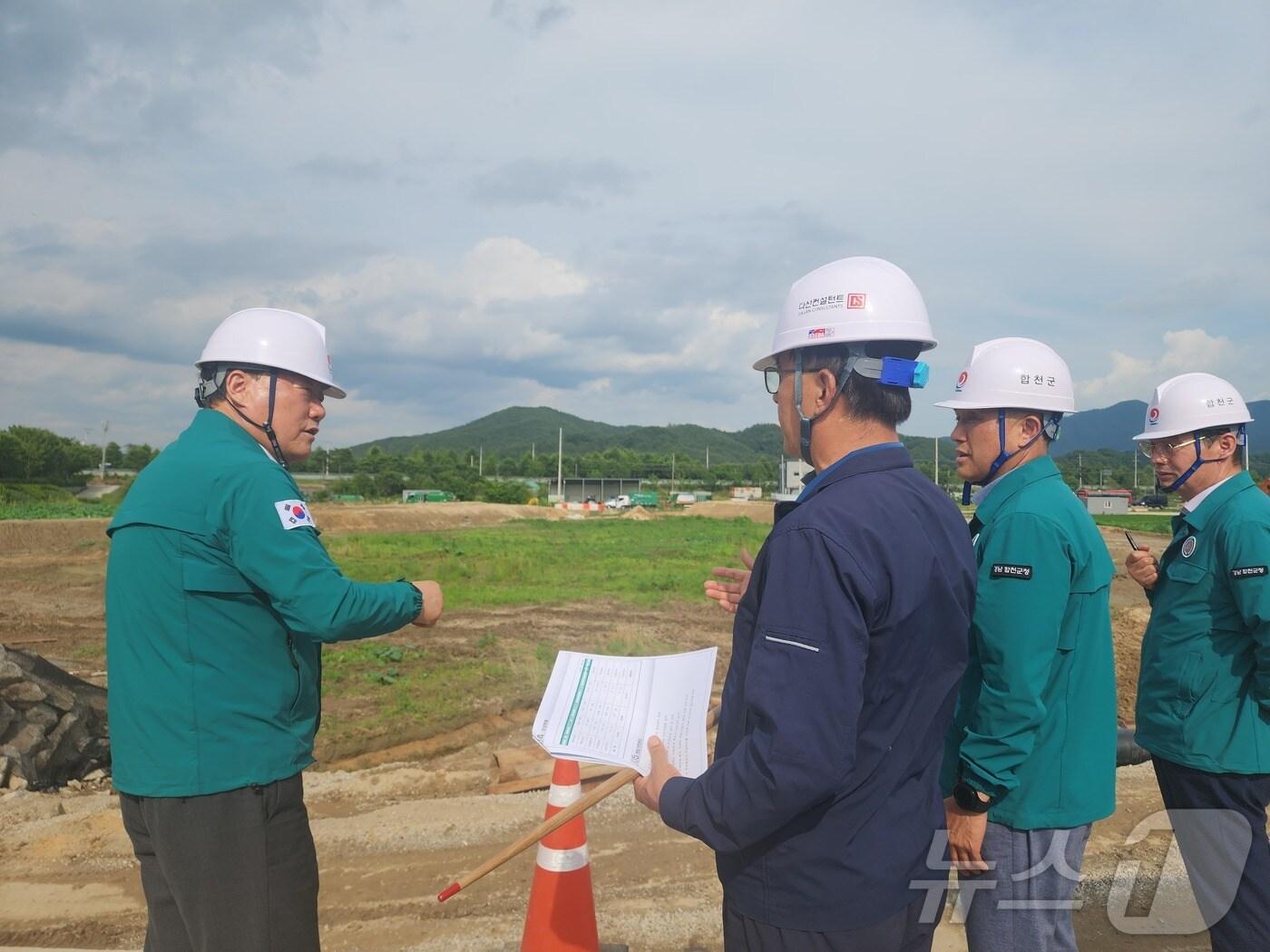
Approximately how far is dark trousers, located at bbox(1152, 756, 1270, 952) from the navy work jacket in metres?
1.75

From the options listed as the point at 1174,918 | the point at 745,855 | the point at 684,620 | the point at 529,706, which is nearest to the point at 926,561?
the point at 745,855

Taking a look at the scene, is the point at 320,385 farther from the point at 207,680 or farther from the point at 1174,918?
the point at 1174,918

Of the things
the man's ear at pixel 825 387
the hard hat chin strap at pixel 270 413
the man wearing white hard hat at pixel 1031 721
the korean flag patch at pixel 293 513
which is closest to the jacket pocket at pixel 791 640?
the man's ear at pixel 825 387

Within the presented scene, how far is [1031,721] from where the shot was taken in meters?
2.33

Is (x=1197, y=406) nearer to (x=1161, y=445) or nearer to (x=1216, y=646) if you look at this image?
(x=1161, y=445)

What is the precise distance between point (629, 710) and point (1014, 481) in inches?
55.5

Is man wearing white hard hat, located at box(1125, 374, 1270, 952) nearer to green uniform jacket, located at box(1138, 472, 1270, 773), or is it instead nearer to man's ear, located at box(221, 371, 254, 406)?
green uniform jacket, located at box(1138, 472, 1270, 773)

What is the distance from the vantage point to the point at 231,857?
2408mm

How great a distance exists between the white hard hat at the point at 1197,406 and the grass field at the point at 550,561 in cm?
1335

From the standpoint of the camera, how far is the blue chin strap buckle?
193 centimetres

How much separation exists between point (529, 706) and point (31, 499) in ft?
167

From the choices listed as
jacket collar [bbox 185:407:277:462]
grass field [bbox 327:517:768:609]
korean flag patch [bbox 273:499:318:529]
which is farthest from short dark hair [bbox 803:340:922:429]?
grass field [bbox 327:517:768:609]

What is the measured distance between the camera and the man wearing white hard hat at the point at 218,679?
7.83ft

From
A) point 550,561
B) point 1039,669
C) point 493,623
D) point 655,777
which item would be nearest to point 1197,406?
point 1039,669
